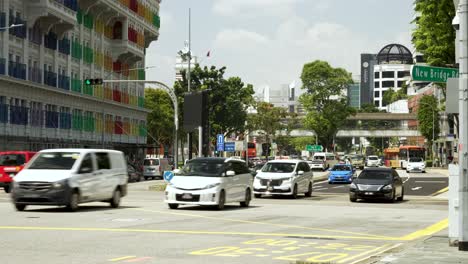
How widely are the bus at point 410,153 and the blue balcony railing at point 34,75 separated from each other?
167ft

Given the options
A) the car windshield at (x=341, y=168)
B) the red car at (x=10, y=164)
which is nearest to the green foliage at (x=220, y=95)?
the car windshield at (x=341, y=168)

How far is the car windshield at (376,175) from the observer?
38.0 meters

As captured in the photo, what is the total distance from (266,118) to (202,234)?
108m

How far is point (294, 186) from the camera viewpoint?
39.3 meters

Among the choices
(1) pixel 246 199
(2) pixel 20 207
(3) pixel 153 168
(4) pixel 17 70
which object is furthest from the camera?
(3) pixel 153 168

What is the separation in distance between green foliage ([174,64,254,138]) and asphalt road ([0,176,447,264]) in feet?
229

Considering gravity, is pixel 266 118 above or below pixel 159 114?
below

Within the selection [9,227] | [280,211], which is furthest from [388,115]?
[9,227]

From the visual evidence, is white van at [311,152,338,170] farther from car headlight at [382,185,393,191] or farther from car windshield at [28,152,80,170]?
car windshield at [28,152,80,170]

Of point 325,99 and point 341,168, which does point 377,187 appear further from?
point 325,99

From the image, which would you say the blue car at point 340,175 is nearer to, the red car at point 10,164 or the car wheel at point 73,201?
the red car at point 10,164

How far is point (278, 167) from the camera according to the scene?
40.6m

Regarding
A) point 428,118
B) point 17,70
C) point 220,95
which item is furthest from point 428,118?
point 17,70

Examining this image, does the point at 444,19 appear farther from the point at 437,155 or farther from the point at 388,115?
the point at 388,115
